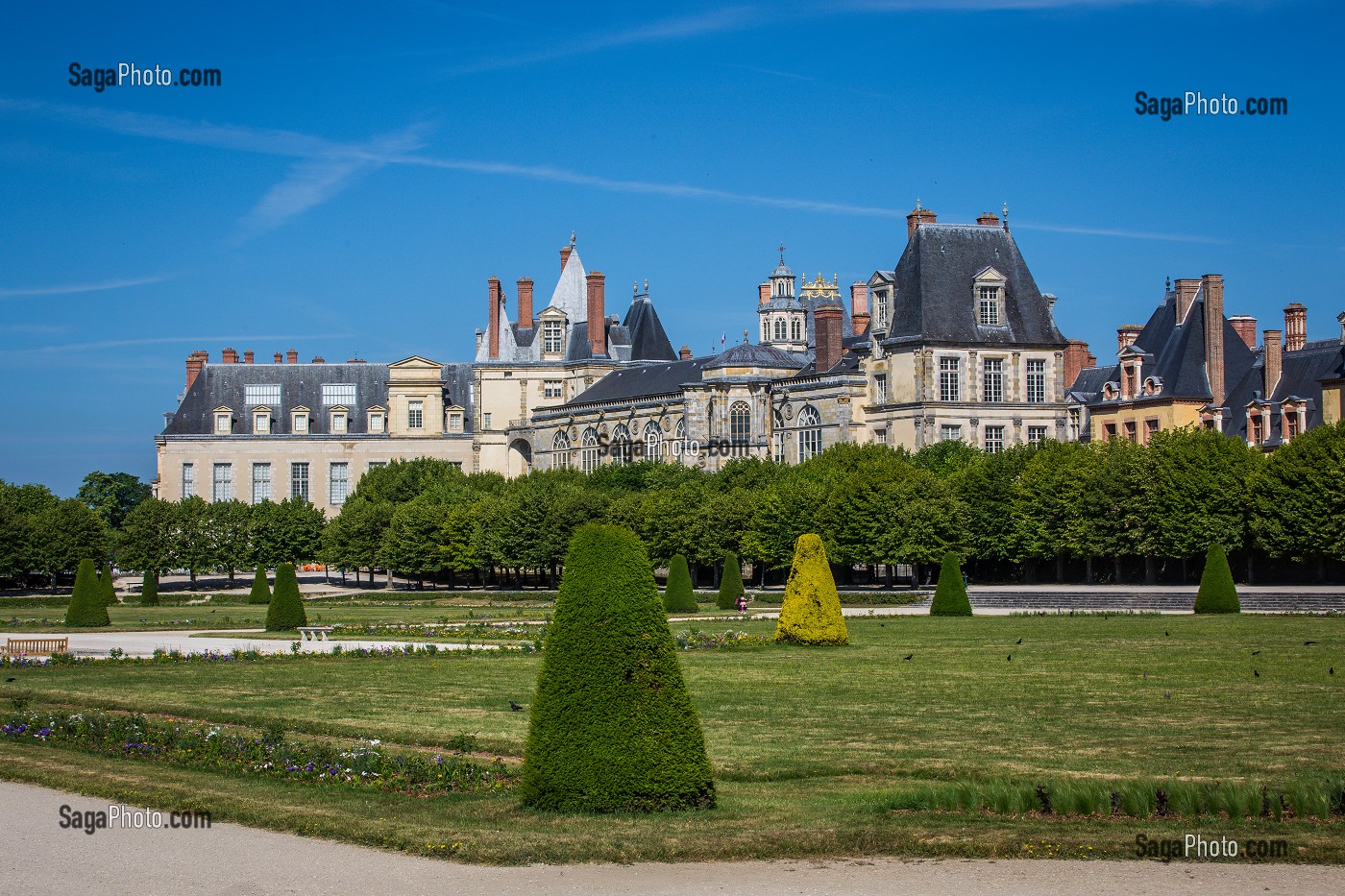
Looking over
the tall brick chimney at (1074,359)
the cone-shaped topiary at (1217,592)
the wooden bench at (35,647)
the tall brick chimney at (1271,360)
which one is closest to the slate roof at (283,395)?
the tall brick chimney at (1074,359)

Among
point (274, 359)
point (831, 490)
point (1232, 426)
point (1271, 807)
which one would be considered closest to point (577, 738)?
point (1271, 807)

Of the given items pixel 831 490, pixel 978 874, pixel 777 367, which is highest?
pixel 777 367

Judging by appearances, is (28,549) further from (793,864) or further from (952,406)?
(793,864)

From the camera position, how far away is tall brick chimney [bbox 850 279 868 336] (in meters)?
85.6

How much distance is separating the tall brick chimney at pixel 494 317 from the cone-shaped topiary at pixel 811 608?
71205mm

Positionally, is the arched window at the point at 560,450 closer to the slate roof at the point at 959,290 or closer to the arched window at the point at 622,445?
the arched window at the point at 622,445

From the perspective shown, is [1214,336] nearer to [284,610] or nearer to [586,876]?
[284,610]

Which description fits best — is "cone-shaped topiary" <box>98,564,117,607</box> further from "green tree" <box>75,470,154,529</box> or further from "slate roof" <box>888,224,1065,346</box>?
"green tree" <box>75,470,154,529</box>

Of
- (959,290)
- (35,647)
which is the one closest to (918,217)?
(959,290)

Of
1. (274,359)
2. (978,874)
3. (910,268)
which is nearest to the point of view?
(978,874)

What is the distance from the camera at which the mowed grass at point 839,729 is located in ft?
39.4

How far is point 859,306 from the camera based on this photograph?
9162 cm

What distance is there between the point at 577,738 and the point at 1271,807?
5172mm

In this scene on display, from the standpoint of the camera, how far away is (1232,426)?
212ft
